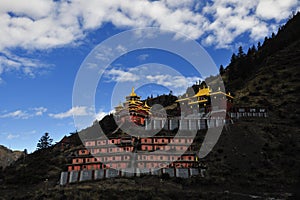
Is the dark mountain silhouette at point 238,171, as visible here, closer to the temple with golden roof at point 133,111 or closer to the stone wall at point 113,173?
the stone wall at point 113,173

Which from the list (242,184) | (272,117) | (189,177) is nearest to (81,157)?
(189,177)

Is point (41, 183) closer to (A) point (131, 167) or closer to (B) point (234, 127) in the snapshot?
(A) point (131, 167)

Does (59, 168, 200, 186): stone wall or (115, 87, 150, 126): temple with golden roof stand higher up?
(115, 87, 150, 126): temple with golden roof

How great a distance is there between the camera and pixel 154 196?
4359 centimetres

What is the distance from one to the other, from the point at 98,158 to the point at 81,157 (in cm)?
324

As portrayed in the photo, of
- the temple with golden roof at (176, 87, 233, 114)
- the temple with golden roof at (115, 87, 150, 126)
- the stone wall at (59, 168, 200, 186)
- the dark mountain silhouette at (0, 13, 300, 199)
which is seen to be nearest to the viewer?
the dark mountain silhouette at (0, 13, 300, 199)

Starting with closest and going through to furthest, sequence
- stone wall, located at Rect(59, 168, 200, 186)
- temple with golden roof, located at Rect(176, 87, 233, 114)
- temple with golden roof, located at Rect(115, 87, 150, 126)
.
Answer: stone wall, located at Rect(59, 168, 200, 186) → temple with golden roof, located at Rect(176, 87, 233, 114) → temple with golden roof, located at Rect(115, 87, 150, 126)

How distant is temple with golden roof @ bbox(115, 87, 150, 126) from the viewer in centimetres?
8900

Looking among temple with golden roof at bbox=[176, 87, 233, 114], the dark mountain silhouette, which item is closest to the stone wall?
the dark mountain silhouette

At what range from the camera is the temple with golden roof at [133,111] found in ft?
292

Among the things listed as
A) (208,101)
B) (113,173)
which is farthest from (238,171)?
(208,101)

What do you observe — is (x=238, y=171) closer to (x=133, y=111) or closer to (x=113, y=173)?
(x=113, y=173)

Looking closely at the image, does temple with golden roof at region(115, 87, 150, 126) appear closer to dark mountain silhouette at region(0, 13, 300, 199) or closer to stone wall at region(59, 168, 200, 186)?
dark mountain silhouette at region(0, 13, 300, 199)

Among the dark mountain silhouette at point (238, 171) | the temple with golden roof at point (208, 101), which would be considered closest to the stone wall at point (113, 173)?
the dark mountain silhouette at point (238, 171)
